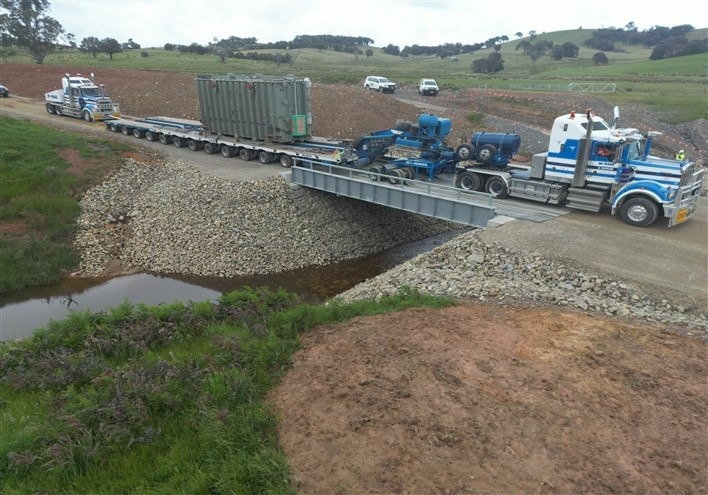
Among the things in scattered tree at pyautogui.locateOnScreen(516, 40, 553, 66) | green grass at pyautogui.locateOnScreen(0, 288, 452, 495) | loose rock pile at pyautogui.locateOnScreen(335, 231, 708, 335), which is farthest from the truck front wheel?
scattered tree at pyautogui.locateOnScreen(516, 40, 553, 66)

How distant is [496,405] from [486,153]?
12.1 metres

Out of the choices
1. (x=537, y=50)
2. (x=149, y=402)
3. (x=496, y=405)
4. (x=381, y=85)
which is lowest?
(x=149, y=402)

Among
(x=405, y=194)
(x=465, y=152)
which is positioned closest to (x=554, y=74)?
(x=465, y=152)

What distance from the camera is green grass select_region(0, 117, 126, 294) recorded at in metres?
17.5

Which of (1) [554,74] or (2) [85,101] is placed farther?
(1) [554,74]

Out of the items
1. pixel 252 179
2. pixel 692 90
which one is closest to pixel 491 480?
pixel 252 179

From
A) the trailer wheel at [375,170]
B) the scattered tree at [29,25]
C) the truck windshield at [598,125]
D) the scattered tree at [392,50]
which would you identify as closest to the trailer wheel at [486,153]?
the truck windshield at [598,125]

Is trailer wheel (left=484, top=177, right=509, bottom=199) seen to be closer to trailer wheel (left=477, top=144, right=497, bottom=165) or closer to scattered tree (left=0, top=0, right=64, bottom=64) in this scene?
trailer wheel (left=477, top=144, right=497, bottom=165)

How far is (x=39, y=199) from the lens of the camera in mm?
20203

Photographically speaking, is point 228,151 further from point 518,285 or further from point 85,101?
point 518,285

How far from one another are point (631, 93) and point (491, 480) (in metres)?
51.4

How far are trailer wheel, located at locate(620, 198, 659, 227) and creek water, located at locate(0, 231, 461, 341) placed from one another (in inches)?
345

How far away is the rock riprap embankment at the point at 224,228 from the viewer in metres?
18.6

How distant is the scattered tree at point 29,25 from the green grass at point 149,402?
205 ft
